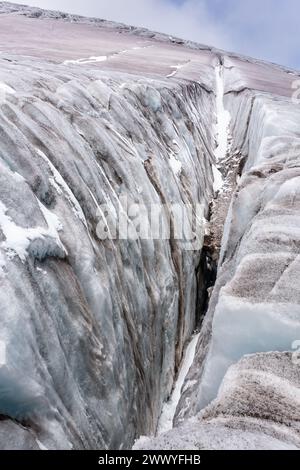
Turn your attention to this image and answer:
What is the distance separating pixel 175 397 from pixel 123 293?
3.18 meters

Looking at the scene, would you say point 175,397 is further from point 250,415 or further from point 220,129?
point 220,129

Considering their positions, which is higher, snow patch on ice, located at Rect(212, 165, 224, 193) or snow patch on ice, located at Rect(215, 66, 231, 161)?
snow patch on ice, located at Rect(215, 66, 231, 161)

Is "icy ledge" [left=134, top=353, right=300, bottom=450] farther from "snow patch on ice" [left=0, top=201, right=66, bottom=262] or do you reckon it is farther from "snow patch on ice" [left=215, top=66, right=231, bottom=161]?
"snow patch on ice" [left=215, top=66, right=231, bottom=161]

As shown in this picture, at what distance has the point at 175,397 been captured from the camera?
9.08 m

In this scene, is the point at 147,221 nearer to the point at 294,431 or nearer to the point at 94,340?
the point at 94,340

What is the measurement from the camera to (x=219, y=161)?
65.6 feet

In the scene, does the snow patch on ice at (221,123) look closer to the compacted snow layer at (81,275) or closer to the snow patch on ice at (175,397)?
the compacted snow layer at (81,275)

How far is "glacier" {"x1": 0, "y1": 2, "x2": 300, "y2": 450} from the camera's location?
415cm

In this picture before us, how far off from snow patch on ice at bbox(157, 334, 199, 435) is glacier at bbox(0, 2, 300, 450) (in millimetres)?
33

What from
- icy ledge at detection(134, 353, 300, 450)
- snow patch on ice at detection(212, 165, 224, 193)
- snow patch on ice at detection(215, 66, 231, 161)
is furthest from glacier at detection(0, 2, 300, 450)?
snow patch on ice at detection(215, 66, 231, 161)

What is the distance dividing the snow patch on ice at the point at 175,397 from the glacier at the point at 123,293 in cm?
3

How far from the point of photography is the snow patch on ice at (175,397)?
326 inches
